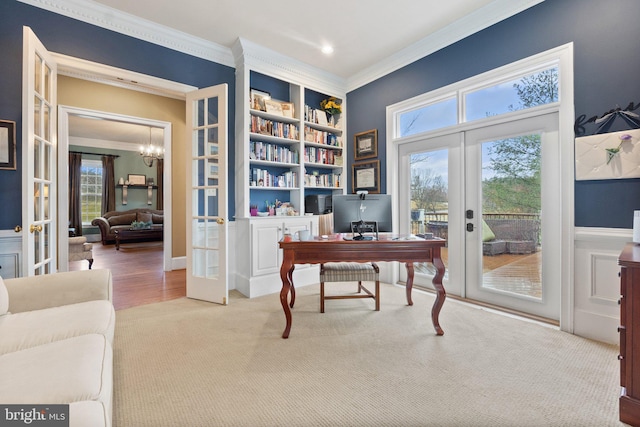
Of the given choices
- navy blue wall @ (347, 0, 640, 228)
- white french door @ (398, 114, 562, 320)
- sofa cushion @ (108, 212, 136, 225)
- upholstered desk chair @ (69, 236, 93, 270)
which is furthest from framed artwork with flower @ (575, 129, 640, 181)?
sofa cushion @ (108, 212, 136, 225)

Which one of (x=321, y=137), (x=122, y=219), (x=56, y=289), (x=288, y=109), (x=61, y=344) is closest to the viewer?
(x=61, y=344)

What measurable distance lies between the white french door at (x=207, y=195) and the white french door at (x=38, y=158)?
121cm

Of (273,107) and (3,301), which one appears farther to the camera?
(273,107)

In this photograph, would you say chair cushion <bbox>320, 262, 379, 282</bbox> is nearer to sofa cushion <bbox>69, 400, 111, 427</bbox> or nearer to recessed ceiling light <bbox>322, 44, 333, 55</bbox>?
sofa cushion <bbox>69, 400, 111, 427</bbox>

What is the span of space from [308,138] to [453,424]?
3637 mm

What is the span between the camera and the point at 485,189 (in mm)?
3135

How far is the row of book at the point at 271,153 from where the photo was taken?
3.78 meters

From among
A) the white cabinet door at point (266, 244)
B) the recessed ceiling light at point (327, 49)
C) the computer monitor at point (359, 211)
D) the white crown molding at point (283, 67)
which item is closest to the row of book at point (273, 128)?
the white crown molding at point (283, 67)

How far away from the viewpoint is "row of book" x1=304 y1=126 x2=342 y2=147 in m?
4.25

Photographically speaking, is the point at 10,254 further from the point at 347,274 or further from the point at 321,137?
the point at 321,137

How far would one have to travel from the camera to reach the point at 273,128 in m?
3.92

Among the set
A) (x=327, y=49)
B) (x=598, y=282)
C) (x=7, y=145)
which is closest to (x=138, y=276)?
(x=7, y=145)

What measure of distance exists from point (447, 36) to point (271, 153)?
2.51 metres

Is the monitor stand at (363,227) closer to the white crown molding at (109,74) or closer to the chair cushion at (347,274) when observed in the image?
the chair cushion at (347,274)
